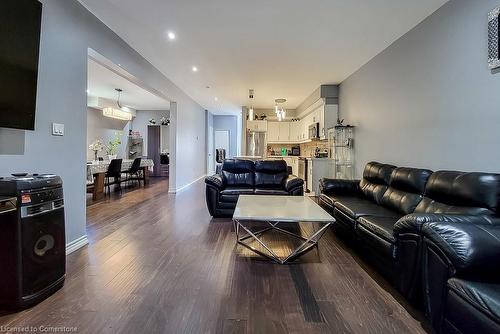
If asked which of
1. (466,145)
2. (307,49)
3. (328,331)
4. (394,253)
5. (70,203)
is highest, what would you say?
(307,49)

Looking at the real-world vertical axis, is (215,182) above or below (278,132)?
below

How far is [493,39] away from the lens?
7.52ft

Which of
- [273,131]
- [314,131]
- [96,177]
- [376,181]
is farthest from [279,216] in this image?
[273,131]

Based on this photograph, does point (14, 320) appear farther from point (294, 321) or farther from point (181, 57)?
point (181, 57)

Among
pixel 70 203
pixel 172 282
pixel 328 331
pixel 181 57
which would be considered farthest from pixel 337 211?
pixel 181 57

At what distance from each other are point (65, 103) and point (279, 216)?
2.51 meters

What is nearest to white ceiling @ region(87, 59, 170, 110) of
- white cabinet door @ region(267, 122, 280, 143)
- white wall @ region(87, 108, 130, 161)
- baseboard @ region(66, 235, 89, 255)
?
white wall @ region(87, 108, 130, 161)

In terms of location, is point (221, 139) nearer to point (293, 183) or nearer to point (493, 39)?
point (293, 183)

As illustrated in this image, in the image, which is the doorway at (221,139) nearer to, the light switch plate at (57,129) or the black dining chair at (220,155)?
the black dining chair at (220,155)

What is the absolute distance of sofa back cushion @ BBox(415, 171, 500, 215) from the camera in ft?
6.71

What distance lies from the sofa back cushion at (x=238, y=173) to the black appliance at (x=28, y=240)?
9.60ft

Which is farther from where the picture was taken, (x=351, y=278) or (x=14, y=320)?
(x=351, y=278)

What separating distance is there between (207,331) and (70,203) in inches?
85.9

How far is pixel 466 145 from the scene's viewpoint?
8.63 ft
